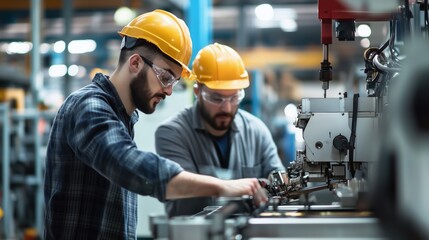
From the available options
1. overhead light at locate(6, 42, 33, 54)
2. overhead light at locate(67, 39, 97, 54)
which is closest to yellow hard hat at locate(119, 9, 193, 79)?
overhead light at locate(67, 39, 97, 54)

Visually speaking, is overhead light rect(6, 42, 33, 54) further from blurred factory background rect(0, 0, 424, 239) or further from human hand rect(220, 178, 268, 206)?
human hand rect(220, 178, 268, 206)

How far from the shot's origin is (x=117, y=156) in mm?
2096

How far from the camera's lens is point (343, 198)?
214 centimetres

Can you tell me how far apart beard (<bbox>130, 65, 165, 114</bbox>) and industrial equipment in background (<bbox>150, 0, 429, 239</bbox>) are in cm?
44

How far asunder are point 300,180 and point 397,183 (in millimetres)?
1409

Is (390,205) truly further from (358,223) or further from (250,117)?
(250,117)

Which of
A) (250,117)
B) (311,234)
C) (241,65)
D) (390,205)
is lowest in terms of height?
(311,234)

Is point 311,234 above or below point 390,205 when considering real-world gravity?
below

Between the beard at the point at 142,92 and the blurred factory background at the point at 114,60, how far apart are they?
3.04ft

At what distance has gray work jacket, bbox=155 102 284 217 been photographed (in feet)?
11.7

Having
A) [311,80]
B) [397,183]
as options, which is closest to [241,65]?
[397,183]

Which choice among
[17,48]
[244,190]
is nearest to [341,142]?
[244,190]

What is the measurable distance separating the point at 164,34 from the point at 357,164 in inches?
33.0

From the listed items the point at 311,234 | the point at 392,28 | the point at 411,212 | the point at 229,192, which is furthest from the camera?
the point at 392,28
